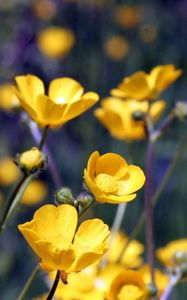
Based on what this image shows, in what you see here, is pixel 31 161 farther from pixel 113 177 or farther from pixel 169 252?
pixel 169 252

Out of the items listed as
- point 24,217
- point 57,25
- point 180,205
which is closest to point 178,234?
point 180,205

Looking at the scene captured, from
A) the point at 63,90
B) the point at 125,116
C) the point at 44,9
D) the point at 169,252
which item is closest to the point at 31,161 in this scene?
the point at 63,90

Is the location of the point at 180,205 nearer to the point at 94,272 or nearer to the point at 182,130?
the point at 182,130

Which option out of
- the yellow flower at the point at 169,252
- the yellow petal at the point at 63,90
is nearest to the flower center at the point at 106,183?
the yellow petal at the point at 63,90

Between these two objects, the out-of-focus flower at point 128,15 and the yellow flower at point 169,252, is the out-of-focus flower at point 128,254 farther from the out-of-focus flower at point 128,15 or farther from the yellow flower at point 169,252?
the out-of-focus flower at point 128,15

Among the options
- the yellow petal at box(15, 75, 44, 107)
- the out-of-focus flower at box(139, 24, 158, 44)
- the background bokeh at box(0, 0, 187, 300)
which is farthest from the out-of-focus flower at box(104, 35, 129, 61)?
the yellow petal at box(15, 75, 44, 107)
